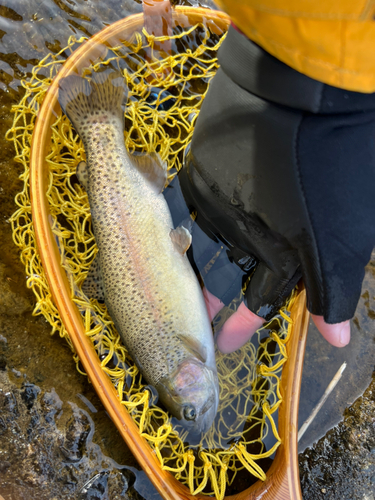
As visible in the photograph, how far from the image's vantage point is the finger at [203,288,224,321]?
2068 millimetres

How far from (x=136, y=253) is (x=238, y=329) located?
28.1 inches

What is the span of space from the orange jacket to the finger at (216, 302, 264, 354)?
1.21 metres

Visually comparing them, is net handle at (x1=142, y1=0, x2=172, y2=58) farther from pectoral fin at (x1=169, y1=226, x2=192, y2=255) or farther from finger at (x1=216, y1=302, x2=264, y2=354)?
finger at (x1=216, y1=302, x2=264, y2=354)

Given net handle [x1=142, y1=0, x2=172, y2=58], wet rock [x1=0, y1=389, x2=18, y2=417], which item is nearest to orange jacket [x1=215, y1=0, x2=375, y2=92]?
net handle [x1=142, y1=0, x2=172, y2=58]

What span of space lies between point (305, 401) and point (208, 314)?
0.86 meters

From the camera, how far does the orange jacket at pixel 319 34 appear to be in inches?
35.0

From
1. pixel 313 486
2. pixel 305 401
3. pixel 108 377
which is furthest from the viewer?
pixel 305 401

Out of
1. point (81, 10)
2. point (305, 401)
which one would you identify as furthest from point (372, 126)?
point (81, 10)

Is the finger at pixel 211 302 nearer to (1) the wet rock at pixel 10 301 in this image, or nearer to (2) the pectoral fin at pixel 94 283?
(2) the pectoral fin at pixel 94 283

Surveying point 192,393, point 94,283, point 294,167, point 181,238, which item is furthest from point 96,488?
point 294,167

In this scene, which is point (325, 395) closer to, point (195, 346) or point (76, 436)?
point (195, 346)

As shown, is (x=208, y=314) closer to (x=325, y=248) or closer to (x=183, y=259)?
(x=183, y=259)

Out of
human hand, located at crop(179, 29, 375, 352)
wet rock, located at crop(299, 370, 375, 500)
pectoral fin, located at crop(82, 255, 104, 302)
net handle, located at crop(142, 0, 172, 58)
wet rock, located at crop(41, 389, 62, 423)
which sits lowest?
wet rock, located at crop(299, 370, 375, 500)

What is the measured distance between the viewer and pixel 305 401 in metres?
2.16
